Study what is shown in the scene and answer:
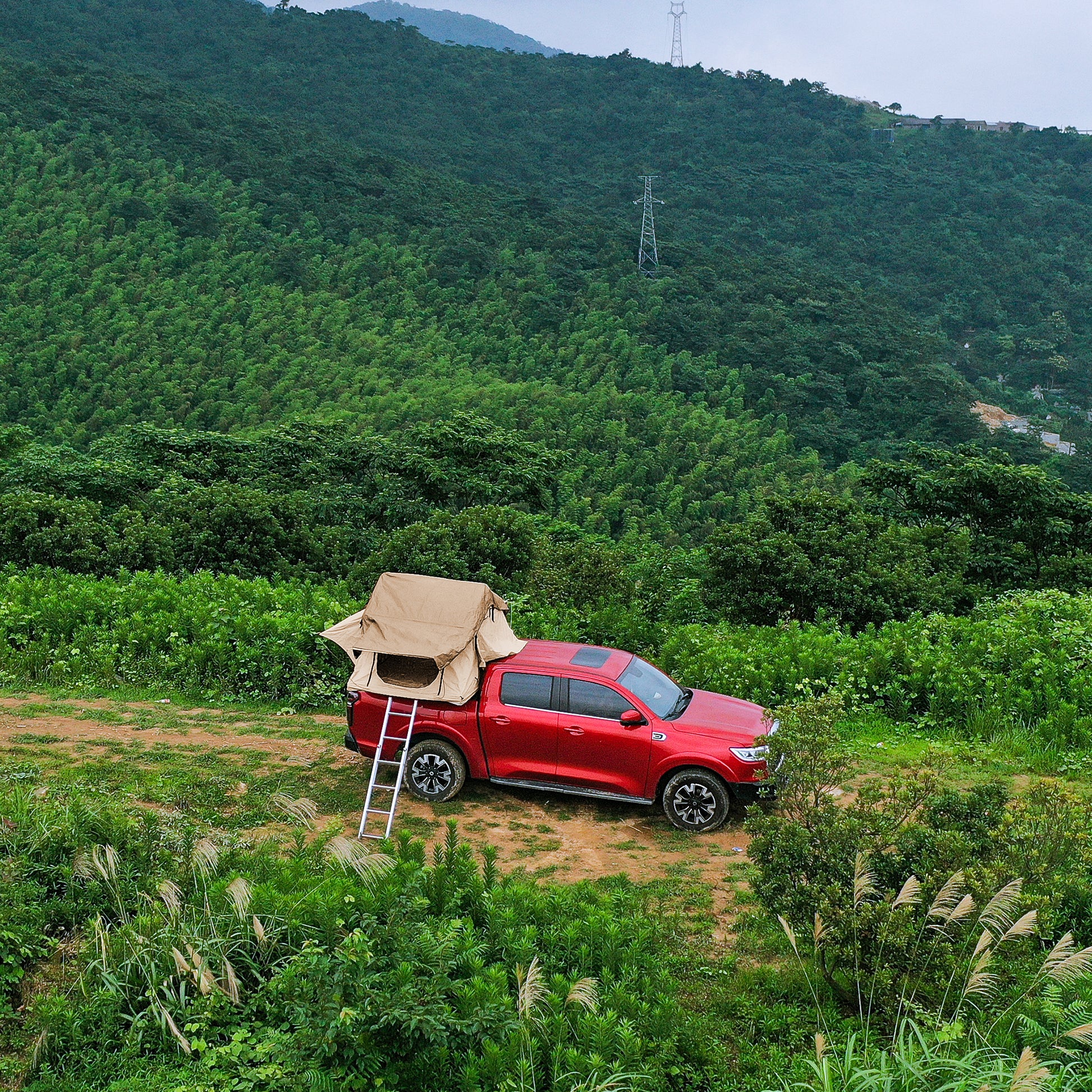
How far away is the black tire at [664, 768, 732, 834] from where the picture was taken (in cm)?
793

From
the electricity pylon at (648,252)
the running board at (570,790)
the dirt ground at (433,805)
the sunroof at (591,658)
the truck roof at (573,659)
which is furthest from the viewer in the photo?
the electricity pylon at (648,252)

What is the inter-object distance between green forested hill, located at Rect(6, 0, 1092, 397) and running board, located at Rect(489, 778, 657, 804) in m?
50.7

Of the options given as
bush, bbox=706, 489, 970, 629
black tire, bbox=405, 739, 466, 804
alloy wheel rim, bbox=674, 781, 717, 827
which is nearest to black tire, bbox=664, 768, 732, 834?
alloy wheel rim, bbox=674, 781, 717, 827

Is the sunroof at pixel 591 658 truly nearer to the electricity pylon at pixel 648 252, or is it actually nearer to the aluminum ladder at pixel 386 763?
the aluminum ladder at pixel 386 763

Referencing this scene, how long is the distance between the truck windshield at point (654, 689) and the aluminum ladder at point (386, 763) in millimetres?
1774

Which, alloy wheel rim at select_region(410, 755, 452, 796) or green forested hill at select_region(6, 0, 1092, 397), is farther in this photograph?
green forested hill at select_region(6, 0, 1092, 397)

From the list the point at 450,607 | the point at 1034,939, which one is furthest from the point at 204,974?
the point at 1034,939

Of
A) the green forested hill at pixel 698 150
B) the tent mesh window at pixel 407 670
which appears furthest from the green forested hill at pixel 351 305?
the tent mesh window at pixel 407 670

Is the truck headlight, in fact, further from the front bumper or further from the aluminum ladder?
the aluminum ladder

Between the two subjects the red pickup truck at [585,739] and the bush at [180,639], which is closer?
the red pickup truck at [585,739]

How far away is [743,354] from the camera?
54.9 metres

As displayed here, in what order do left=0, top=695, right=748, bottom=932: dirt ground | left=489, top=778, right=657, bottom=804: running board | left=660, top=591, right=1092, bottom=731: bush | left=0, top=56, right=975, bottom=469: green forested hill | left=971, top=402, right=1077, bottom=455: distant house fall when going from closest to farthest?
left=0, top=695, right=748, bottom=932: dirt ground
left=489, top=778, right=657, bottom=804: running board
left=660, top=591, right=1092, bottom=731: bush
left=0, top=56, right=975, bottom=469: green forested hill
left=971, top=402, right=1077, bottom=455: distant house

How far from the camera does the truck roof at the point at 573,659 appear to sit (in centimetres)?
844

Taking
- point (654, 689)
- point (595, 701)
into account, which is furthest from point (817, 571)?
point (595, 701)
